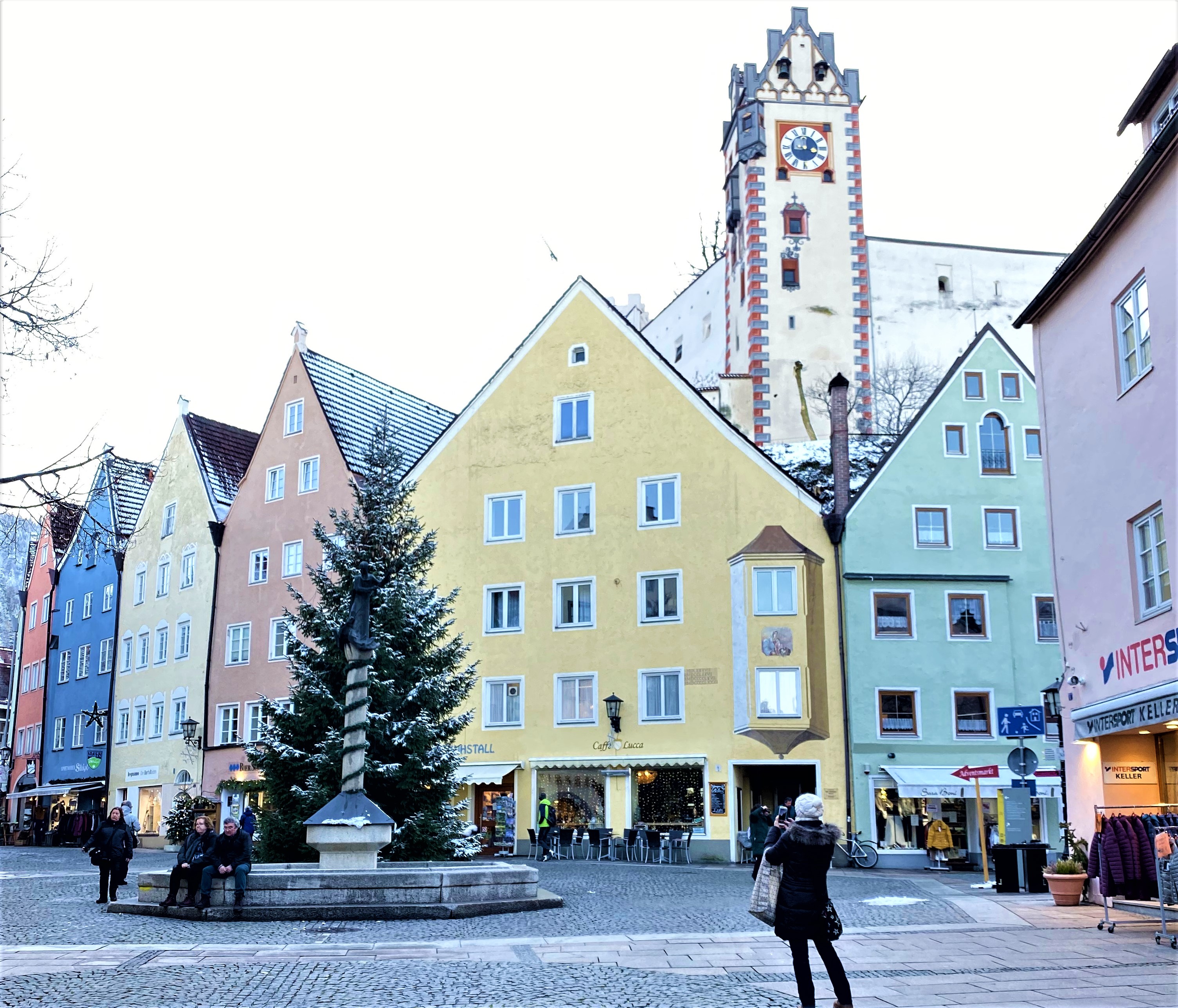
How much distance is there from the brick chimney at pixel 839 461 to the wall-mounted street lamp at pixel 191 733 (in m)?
21.6

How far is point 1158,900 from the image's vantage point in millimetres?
16500

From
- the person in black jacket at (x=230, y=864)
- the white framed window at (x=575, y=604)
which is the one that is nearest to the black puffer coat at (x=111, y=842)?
the person in black jacket at (x=230, y=864)

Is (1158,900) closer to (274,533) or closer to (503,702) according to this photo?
(503,702)

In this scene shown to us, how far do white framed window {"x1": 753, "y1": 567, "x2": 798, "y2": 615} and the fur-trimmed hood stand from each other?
85.9 feet

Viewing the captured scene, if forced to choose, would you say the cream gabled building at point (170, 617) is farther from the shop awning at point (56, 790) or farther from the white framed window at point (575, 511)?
the white framed window at point (575, 511)

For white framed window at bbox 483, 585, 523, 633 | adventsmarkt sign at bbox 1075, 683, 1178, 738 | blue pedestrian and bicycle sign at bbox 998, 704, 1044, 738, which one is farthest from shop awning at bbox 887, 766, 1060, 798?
adventsmarkt sign at bbox 1075, 683, 1178, 738

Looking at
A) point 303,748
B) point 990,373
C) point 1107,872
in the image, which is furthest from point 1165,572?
point 990,373

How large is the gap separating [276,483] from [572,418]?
12.4m

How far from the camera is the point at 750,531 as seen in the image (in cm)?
3775

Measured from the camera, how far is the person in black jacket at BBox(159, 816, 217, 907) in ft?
59.7

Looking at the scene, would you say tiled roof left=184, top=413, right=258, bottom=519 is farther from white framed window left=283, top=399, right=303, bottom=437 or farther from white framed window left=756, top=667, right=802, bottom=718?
white framed window left=756, top=667, right=802, bottom=718

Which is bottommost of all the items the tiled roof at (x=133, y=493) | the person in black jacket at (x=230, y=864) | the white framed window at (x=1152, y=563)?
the person in black jacket at (x=230, y=864)

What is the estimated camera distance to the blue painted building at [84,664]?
5384 centimetres

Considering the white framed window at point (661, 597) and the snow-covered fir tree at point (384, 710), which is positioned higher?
the white framed window at point (661, 597)
